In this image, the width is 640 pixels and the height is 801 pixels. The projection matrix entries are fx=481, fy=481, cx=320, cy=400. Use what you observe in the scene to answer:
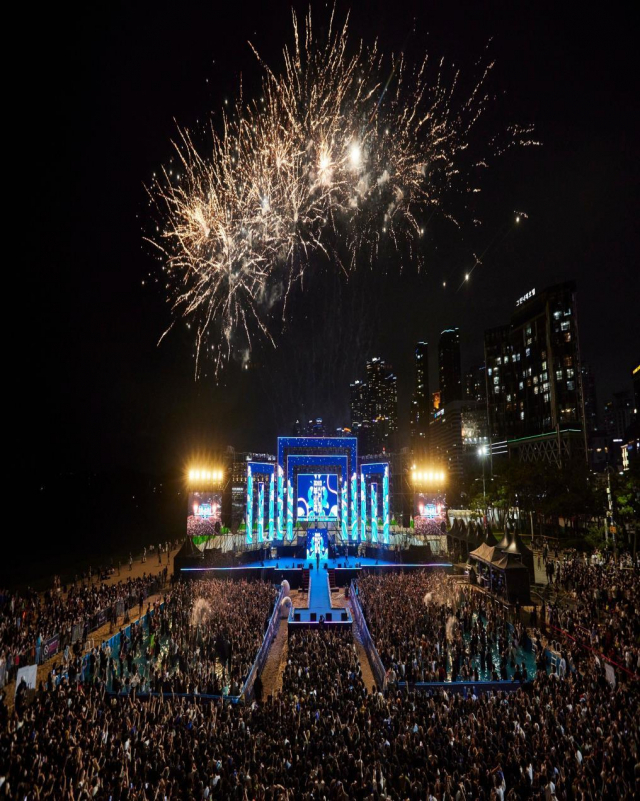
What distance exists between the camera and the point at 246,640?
1628cm

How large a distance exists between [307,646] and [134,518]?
2975 inches

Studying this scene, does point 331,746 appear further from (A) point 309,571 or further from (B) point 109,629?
(A) point 309,571

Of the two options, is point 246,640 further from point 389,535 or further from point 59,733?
point 389,535

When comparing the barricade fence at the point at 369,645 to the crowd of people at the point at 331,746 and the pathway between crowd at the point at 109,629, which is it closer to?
the crowd of people at the point at 331,746

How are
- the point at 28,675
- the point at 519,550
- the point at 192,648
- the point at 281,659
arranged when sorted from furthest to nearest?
the point at 519,550
the point at 281,659
the point at 192,648
the point at 28,675

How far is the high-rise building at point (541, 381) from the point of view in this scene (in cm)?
6850

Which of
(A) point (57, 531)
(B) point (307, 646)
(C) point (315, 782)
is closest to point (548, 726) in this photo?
(C) point (315, 782)

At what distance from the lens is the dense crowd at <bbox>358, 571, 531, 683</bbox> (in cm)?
1445

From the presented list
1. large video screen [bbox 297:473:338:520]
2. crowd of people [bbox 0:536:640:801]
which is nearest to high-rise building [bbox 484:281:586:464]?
large video screen [bbox 297:473:338:520]

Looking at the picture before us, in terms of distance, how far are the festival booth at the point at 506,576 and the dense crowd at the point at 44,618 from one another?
17.3 m

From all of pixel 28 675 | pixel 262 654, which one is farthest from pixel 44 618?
pixel 262 654

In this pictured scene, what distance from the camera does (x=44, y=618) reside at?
18891mm

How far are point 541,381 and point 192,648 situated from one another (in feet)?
243

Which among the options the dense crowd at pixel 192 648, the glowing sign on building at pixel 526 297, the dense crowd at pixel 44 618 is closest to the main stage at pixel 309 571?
the dense crowd at pixel 44 618
